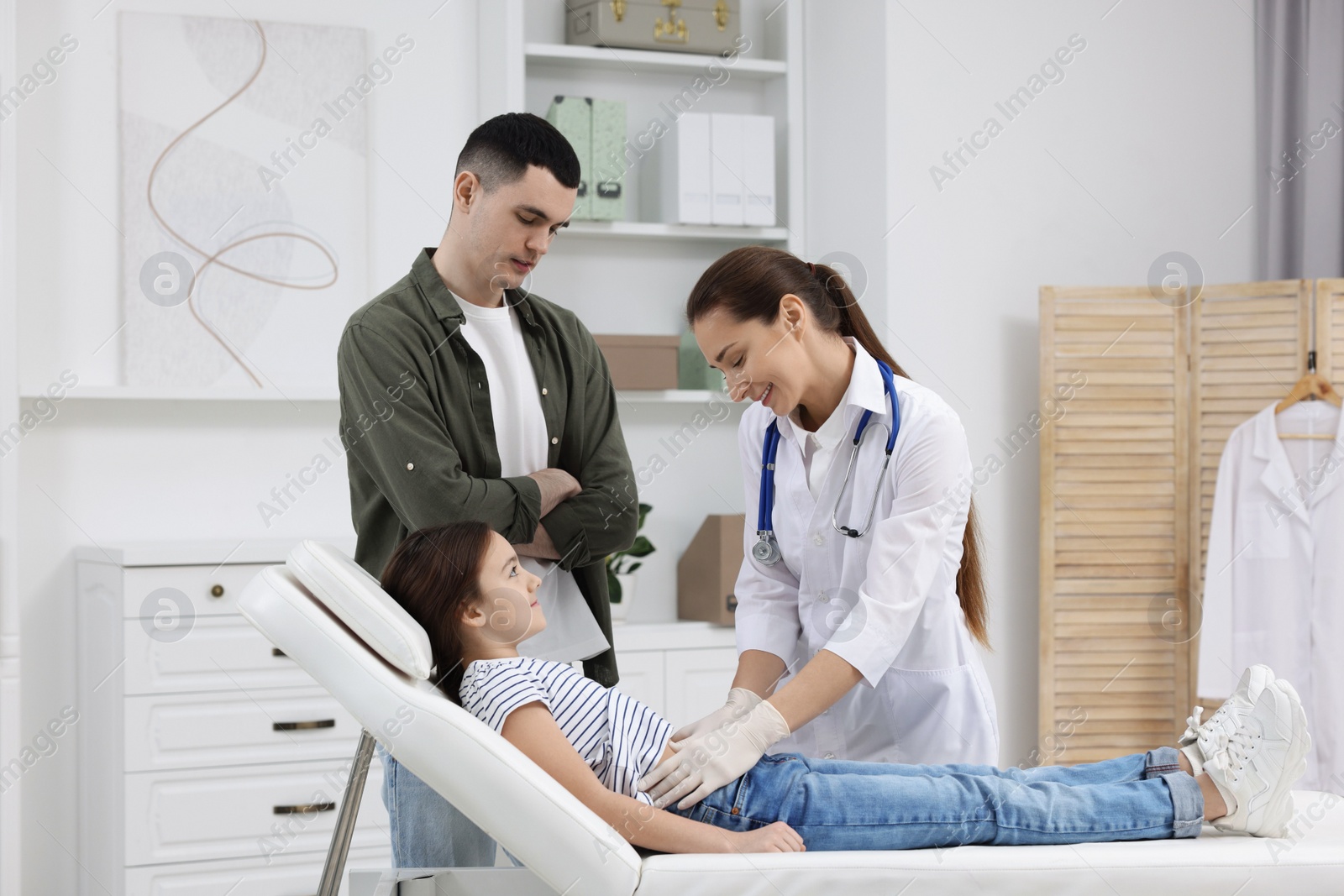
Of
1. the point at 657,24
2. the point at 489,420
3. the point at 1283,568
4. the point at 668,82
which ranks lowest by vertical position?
the point at 1283,568

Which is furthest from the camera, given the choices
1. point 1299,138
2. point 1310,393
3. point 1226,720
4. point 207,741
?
point 1299,138

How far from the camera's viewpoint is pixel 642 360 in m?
3.25

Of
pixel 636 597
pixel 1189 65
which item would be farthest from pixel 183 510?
pixel 1189 65

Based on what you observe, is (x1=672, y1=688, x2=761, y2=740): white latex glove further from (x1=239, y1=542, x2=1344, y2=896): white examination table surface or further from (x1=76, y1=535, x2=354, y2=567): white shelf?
(x1=76, y1=535, x2=354, y2=567): white shelf

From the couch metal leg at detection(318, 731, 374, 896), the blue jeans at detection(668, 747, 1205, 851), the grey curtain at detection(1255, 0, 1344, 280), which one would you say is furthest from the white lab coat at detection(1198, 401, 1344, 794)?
the couch metal leg at detection(318, 731, 374, 896)

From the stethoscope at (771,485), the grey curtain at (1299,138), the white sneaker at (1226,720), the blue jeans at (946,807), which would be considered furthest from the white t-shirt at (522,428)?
the grey curtain at (1299,138)

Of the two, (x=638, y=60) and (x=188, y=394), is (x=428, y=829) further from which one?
(x=638, y=60)

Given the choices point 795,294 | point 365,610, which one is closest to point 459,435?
point 365,610

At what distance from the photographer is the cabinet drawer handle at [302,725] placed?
9.09 feet

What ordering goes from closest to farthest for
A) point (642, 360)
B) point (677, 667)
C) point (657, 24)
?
point (677, 667)
point (642, 360)
point (657, 24)

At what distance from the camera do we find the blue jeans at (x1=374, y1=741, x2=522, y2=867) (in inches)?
66.2

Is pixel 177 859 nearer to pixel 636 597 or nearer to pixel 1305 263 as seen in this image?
pixel 636 597

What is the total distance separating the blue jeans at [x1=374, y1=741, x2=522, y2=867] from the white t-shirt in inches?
11.3

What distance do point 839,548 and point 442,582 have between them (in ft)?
1.94
